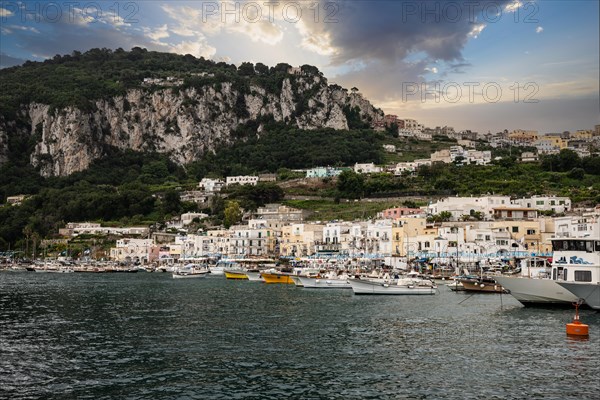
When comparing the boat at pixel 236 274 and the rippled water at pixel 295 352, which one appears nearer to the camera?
the rippled water at pixel 295 352

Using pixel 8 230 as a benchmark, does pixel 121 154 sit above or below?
above

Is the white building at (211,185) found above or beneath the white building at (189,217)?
above

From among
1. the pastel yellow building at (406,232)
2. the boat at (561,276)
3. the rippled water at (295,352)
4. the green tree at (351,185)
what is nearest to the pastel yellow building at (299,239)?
the pastel yellow building at (406,232)

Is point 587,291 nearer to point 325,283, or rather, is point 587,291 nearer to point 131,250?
point 325,283

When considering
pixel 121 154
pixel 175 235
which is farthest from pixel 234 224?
pixel 121 154

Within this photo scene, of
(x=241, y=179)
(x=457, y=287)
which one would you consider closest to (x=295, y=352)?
(x=457, y=287)

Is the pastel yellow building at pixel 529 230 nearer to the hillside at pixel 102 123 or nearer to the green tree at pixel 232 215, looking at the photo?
the green tree at pixel 232 215

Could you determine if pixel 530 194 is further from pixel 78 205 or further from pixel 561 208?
pixel 78 205

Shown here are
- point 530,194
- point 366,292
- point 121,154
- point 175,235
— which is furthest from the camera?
point 121,154
